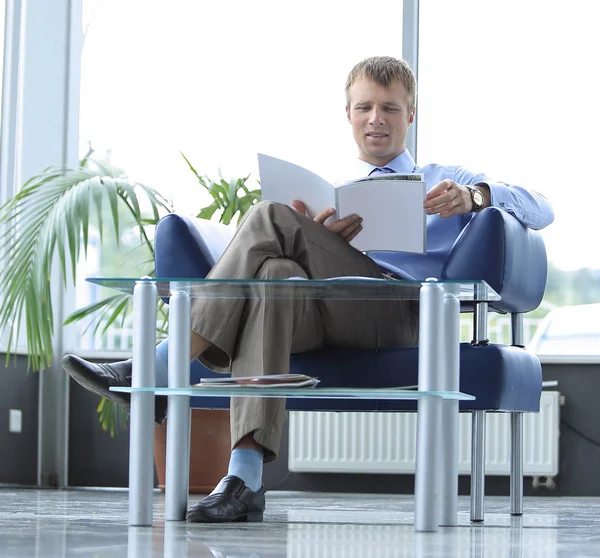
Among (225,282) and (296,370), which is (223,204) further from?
(225,282)

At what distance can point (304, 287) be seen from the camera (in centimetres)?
167

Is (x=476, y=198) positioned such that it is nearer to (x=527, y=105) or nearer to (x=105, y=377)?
(x=105, y=377)

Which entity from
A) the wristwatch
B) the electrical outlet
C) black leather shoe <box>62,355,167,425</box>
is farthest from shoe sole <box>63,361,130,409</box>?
the electrical outlet

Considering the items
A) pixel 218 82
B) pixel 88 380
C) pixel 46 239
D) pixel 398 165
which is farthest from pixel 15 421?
pixel 88 380

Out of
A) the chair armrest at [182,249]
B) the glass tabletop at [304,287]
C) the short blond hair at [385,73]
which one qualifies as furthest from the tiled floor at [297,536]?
the short blond hair at [385,73]

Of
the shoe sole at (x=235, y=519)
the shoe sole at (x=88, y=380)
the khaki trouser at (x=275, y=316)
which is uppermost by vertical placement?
the khaki trouser at (x=275, y=316)

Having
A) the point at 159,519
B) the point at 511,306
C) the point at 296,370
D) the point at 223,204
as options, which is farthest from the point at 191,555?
the point at 223,204

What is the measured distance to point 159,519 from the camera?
6.22 feet

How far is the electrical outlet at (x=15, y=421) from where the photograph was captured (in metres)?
3.68

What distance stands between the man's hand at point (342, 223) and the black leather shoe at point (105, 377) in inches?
17.5

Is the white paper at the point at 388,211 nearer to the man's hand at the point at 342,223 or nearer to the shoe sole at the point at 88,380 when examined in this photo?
the man's hand at the point at 342,223

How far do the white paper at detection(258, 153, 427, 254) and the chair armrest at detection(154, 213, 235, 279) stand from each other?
6.6 inches

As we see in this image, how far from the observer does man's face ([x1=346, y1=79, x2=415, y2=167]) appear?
8.02 feet

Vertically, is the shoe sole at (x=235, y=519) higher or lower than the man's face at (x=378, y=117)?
lower
